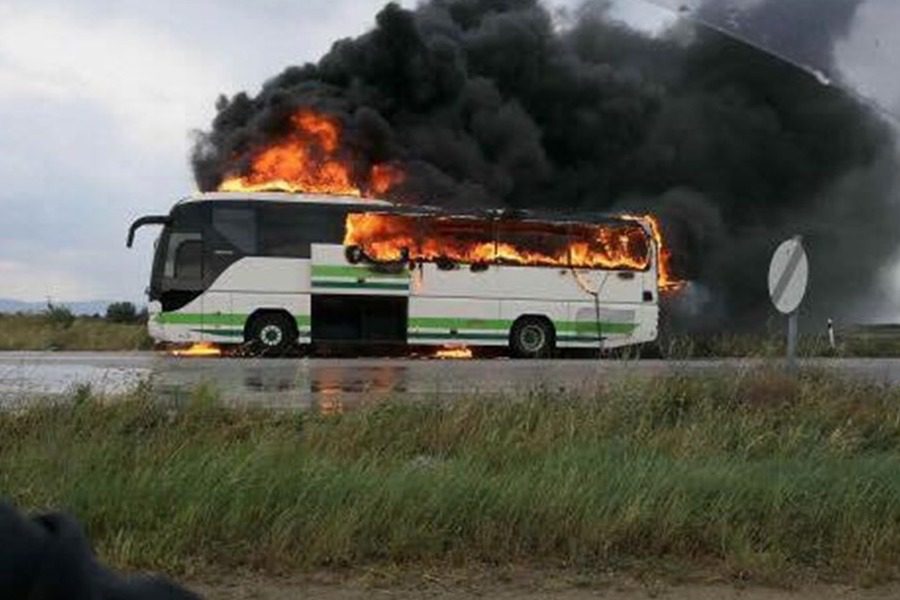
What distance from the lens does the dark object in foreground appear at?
1.06 metres

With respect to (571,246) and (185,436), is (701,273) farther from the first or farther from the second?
(185,436)

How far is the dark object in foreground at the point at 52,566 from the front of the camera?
106 centimetres

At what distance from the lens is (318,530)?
5.27 metres

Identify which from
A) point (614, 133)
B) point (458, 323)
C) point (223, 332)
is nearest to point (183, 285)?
point (223, 332)

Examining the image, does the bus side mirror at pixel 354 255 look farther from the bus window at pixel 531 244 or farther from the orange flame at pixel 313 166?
the orange flame at pixel 313 166

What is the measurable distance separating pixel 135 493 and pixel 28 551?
4.56 meters

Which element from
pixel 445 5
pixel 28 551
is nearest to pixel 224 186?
pixel 445 5

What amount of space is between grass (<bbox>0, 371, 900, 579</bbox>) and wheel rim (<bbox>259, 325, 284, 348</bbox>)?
47.3 feet

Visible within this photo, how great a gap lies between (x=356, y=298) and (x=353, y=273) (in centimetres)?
48

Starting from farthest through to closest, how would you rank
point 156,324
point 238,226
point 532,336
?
point 532,336, point 238,226, point 156,324

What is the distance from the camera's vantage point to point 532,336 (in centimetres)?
2380

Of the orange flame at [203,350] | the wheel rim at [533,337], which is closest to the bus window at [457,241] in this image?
the wheel rim at [533,337]

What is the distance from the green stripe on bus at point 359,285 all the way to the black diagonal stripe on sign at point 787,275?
12.0 meters

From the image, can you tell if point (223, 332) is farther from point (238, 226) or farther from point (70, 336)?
point (70, 336)
